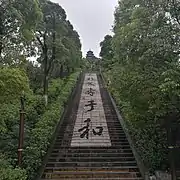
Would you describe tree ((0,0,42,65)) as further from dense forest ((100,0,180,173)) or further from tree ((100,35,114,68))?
tree ((100,35,114,68))

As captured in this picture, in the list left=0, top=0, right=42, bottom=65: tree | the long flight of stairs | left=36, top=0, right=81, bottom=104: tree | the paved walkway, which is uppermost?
left=36, top=0, right=81, bottom=104: tree

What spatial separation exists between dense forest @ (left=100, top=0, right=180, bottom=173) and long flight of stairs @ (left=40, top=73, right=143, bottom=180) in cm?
70

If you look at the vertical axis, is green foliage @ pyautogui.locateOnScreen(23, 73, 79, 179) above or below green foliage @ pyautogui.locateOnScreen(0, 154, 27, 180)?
above

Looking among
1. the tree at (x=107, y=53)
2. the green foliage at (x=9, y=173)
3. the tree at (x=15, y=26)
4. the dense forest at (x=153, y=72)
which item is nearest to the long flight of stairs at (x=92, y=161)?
the dense forest at (x=153, y=72)

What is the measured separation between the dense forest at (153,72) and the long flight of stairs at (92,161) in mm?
700

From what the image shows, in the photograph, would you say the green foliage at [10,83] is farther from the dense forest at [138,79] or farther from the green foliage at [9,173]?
the green foliage at [9,173]

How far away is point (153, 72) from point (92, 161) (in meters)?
3.66

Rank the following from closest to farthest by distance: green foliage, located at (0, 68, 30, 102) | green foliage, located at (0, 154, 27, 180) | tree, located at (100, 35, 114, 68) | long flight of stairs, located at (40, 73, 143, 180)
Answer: green foliage, located at (0, 154, 27, 180) < green foliage, located at (0, 68, 30, 102) < long flight of stairs, located at (40, 73, 143, 180) < tree, located at (100, 35, 114, 68)

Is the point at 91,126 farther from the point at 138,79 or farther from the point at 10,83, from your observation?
the point at 10,83

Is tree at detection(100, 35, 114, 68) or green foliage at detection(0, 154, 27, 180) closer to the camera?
green foliage at detection(0, 154, 27, 180)

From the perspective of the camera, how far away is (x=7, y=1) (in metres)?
8.75

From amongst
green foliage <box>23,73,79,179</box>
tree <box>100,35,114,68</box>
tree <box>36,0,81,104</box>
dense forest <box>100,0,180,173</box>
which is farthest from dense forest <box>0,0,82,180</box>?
tree <box>100,35,114,68</box>

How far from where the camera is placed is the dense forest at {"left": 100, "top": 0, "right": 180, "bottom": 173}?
8.06 metres

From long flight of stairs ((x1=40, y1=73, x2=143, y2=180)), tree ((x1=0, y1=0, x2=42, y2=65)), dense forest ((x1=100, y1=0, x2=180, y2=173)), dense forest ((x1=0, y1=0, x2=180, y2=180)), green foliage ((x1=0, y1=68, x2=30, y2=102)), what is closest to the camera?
green foliage ((x1=0, y1=68, x2=30, y2=102))
